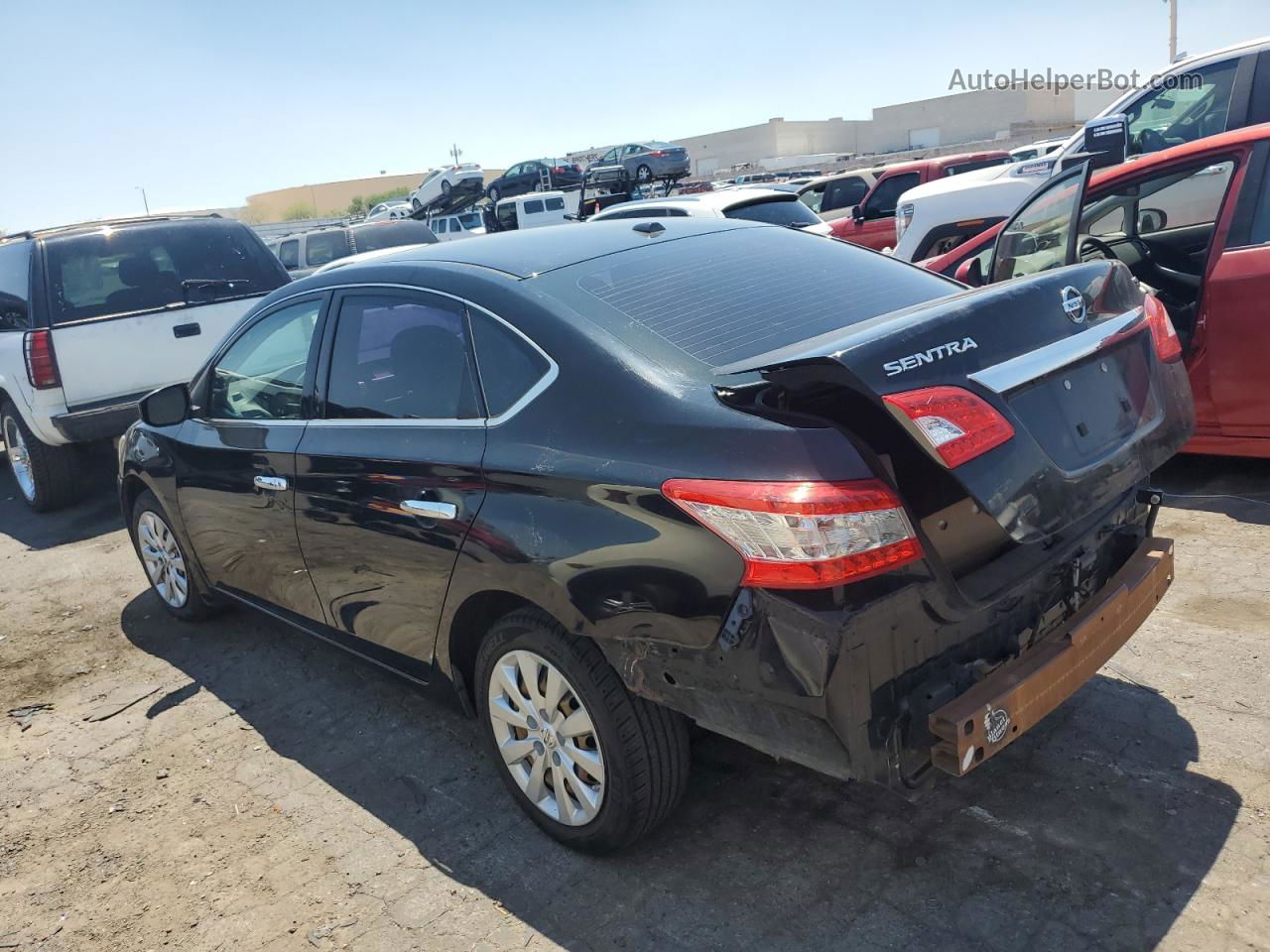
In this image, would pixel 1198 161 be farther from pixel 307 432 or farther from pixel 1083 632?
pixel 307 432

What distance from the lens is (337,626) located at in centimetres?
381

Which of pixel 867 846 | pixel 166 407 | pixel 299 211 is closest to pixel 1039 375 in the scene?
pixel 867 846

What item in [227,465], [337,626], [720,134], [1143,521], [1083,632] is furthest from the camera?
[720,134]

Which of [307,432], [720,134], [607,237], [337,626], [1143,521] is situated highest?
[720,134]

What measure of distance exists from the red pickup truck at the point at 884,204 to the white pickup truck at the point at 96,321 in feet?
26.7

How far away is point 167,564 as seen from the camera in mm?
5172

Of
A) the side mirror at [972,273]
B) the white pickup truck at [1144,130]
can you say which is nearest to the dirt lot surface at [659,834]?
the side mirror at [972,273]

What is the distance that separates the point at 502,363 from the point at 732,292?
29.7 inches

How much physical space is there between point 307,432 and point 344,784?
1.27 meters

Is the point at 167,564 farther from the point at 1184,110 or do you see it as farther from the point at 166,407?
the point at 1184,110

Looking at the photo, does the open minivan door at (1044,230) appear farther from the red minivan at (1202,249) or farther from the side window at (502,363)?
the side window at (502,363)

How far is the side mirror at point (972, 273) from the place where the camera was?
238 inches

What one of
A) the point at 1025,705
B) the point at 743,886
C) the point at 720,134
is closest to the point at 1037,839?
the point at 1025,705

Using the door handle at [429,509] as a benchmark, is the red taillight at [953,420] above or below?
above
